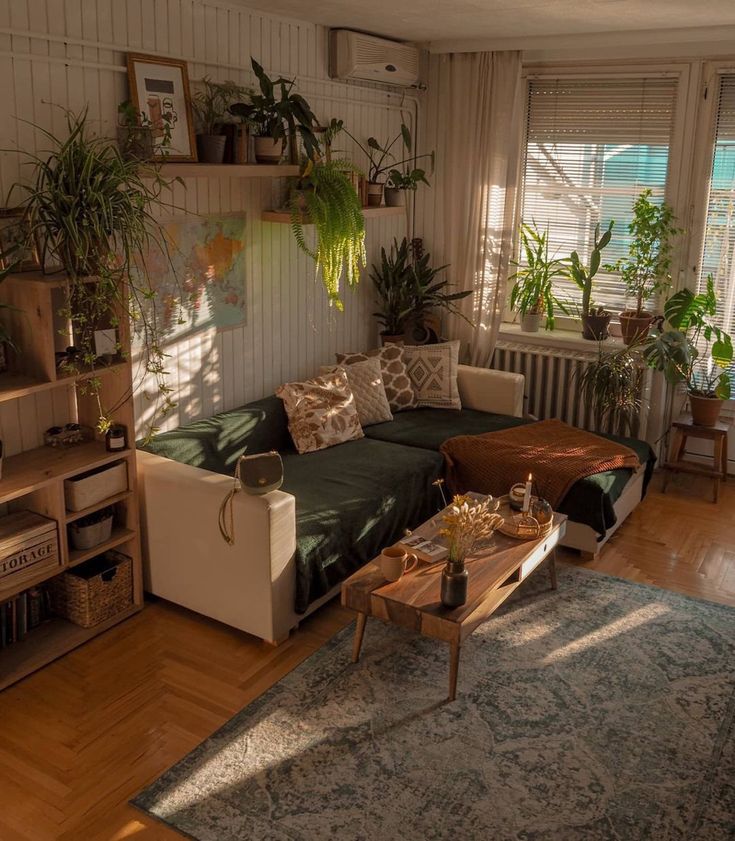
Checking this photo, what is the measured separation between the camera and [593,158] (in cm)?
563

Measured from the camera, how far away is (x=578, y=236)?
19.0 feet

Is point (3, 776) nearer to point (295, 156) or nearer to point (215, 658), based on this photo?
point (215, 658)

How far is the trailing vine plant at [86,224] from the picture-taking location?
315 centimetres

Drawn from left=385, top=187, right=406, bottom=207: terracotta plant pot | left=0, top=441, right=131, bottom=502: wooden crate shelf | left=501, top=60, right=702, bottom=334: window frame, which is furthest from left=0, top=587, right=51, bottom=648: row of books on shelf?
left=501, top=60, right=702, bottom=334: window frame

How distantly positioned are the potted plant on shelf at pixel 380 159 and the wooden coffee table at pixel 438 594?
2351 millimetres

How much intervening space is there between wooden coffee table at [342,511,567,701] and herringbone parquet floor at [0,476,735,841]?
433mm

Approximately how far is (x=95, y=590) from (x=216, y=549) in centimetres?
52

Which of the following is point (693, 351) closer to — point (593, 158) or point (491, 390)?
point (491, 390)

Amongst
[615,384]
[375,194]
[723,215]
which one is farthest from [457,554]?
[723,215]

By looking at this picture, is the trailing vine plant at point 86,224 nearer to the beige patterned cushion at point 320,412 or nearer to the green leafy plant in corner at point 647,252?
the beige patterned cushion at point 320,412

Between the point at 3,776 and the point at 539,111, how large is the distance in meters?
4.80

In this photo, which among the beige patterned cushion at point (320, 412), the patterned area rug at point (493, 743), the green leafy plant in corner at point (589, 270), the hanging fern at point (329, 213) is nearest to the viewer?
the patterned area rug at point (493, 743)

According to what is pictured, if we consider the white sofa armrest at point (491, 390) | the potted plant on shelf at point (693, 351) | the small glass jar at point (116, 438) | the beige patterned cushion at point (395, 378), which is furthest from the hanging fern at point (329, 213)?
the potted plant on shelf at point (693, 351)

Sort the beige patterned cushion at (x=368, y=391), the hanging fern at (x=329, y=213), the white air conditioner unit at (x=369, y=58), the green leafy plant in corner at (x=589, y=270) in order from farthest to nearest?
the green leafy plant in corner at (x=589, y=270) < the beige patterned cushion at (x=368, y=391) < the white air conditioner unit at (x=369, y=58) < the hanging fern at (x=329, y=213)
